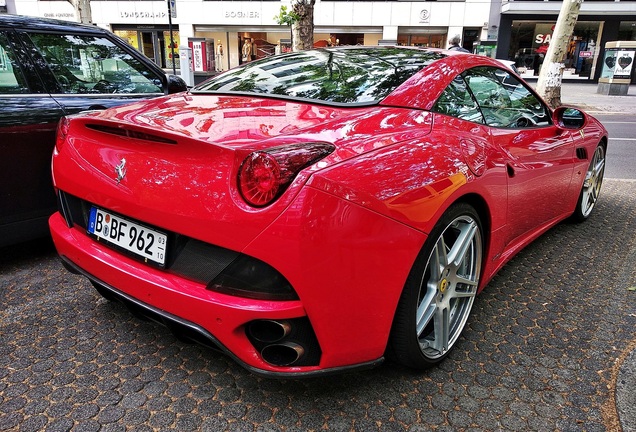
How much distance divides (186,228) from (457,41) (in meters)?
7.86

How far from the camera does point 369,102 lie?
225 cm

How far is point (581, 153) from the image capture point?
3.84 m

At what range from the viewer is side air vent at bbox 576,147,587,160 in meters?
3.75

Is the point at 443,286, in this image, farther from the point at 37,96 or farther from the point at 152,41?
the point at 152,41

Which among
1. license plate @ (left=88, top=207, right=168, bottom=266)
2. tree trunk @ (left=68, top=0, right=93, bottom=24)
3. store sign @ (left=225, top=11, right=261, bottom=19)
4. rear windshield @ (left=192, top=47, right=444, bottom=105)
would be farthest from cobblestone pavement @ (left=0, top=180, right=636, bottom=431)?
store sign @ (left=225, top=11, right=261, bottom=19)

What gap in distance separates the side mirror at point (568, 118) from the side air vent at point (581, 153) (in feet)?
0.99

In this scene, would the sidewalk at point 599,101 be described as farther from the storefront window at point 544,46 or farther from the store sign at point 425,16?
the store sign at point 425,16

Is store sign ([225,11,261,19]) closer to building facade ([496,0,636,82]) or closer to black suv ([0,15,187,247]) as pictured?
building facade ([496,0,636,82])

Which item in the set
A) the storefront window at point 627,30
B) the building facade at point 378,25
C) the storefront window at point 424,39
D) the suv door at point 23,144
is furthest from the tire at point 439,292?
the storefront window at point 627,30

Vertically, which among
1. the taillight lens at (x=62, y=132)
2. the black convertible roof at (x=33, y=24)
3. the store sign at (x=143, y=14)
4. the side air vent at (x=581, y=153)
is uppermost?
the store sign at (x=143, y=14)

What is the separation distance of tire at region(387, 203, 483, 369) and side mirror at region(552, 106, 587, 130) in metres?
1.54

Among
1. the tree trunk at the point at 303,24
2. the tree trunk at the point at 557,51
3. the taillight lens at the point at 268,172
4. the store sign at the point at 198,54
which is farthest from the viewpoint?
the store sign at the point at 198,54

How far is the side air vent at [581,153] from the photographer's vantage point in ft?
12.3

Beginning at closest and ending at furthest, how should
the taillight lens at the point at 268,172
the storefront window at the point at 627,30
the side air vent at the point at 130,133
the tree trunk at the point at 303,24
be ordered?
the taillight lens at the point at 268,172 < the side air vent at the point at 130,133 < the tree trunk at the point at 303,24 < the storefront window at the point at 627,30
